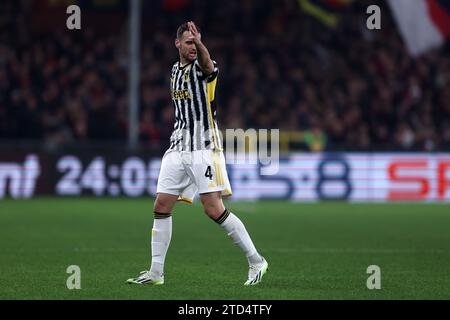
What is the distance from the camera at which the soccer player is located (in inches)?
359

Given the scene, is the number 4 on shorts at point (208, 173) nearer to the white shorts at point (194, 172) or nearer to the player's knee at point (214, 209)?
the white shorts at point (194, 172)

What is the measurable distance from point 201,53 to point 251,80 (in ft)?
55.3

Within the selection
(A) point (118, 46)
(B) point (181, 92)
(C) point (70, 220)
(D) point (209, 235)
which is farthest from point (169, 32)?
(B) point (181, 92)

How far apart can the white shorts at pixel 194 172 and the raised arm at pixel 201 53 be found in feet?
2.36

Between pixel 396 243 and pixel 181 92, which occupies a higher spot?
pixel 181 92

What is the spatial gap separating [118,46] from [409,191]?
29.5ft

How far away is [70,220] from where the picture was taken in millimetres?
17156

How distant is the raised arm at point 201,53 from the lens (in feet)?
28.8

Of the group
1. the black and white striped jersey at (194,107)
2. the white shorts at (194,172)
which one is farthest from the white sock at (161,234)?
the black and white striped jersey at (194,107)

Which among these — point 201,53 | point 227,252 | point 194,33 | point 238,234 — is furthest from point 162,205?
point 227,252

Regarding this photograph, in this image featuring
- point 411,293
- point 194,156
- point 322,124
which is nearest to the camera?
point 411,293

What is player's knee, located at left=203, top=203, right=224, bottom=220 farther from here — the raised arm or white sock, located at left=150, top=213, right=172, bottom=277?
the raised arm

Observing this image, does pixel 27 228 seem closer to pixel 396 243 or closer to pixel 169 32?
pixel 396 243

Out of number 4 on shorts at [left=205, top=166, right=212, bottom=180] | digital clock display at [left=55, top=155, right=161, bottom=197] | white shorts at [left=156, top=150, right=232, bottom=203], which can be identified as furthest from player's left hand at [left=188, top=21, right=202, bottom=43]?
digital clock display at [left=55, top=155, right=161, bottom=197]
